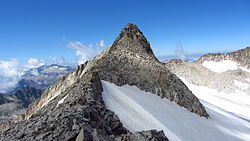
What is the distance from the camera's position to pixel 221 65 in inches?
4090

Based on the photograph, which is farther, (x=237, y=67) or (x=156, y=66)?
(x=237, y=67)

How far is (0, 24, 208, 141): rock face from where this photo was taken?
9.34 meters

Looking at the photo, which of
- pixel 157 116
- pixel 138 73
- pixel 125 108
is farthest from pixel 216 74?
pixel 125 108

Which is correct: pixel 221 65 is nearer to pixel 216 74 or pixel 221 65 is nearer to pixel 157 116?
pixel 216 74

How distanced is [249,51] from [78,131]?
115 meters

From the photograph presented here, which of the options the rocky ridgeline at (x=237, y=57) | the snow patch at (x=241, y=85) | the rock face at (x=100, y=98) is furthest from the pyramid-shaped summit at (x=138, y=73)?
the rocky ridgeline at (x=237, y=57)

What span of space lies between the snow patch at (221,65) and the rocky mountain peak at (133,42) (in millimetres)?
71643

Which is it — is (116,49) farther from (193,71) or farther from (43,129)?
(193,71)

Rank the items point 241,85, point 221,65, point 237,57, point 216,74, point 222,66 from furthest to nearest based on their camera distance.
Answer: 1. point 237,57
2. point 221,65
3. point 222,66
4. point 216,74
5. point 241,85

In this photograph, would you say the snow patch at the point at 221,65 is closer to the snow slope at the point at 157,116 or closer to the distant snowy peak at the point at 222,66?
the distant snowy peak at the point at 222,66

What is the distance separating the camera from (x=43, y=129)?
9336mm

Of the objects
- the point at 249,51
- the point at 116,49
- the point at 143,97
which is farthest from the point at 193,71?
the point at 143,97

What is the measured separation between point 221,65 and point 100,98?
100 meters

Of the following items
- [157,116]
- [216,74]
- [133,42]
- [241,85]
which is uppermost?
[133,42]
